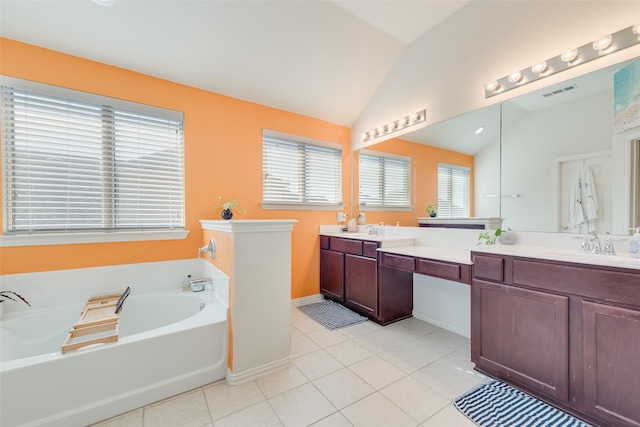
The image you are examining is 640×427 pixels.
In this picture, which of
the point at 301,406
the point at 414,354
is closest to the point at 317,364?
the point at 301,406

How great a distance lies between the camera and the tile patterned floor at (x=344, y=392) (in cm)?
148

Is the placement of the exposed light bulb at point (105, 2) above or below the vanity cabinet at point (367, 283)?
above

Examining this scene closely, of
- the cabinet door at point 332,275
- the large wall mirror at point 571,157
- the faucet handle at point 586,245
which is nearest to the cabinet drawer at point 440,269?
the large wall mirror at point 571,157

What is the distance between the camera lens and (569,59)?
1805mm

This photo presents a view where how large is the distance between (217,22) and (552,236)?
3.31 meters

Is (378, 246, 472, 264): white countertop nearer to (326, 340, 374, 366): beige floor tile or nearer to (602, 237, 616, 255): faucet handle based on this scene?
(602, 237, 616, 255): faucet handle

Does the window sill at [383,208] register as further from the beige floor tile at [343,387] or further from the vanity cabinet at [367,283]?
the beige floor tile at [343,387]

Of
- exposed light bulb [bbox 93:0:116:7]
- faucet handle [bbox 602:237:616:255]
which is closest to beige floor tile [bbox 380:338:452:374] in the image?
faucet handle [bbox 602:237:616:255]

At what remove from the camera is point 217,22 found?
2.22 meters

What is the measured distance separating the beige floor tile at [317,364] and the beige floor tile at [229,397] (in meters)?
0.37

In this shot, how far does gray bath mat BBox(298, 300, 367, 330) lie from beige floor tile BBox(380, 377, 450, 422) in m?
1.01

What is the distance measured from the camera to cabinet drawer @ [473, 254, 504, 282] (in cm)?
173

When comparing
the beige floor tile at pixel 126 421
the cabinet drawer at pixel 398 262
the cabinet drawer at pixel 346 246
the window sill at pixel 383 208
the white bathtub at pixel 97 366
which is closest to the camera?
the white bathtub at pixel 97 366

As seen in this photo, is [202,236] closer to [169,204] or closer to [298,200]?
[169,204]
